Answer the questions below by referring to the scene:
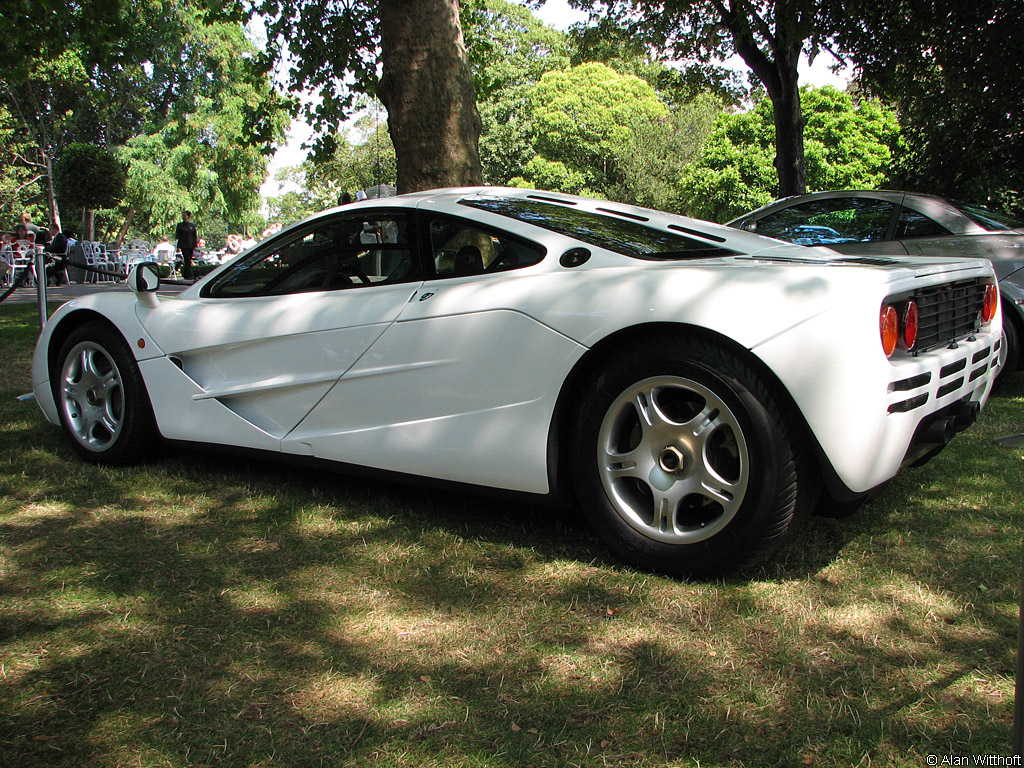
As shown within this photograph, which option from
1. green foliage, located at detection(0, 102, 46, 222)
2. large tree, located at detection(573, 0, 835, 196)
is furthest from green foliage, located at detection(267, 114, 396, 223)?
large tree, located at detection(573, 0, 835, 196)

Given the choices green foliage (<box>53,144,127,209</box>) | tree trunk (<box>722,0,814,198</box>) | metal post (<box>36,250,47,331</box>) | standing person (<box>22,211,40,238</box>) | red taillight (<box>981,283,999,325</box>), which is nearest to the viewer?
red taillight (<box>981,283,999,325</box>)

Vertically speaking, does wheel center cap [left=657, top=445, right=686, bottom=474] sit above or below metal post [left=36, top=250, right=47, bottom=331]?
below

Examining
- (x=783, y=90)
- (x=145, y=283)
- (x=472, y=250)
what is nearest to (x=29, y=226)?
(x=145, y=283)

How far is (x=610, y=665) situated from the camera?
8.17 ft

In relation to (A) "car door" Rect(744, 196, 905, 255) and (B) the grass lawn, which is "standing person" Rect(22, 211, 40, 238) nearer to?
(B) the grass lawn

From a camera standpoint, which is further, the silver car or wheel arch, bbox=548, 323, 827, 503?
the silver car

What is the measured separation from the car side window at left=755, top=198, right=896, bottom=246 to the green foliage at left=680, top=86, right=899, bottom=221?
27.6 metres

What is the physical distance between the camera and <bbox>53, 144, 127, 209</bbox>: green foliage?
2392 cm

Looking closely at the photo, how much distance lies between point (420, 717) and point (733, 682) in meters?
0.84

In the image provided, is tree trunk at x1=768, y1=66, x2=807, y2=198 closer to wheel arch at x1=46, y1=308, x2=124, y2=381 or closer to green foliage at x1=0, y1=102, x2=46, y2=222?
wheel arch at x1=46, y1=308, x2=124, y2=381

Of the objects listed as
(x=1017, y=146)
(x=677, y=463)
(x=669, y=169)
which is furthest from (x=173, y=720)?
(x=669, y=169)

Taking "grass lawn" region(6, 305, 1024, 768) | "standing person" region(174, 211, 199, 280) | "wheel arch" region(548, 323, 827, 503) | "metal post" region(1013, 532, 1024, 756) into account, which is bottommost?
"grass lawn" region(6, 305, 1024, 768)

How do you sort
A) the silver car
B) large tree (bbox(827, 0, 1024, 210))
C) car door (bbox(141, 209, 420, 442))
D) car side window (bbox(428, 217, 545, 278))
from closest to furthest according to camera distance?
1. car side window (bbox(428, 217, 545, 278))
2. car door (bbox(141, 209, 420, 442))
3. the silver car
4. large tree (bbox(827, 0, 1024, 210))

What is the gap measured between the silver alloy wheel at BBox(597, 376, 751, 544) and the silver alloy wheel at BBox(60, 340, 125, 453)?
267 centimetres
